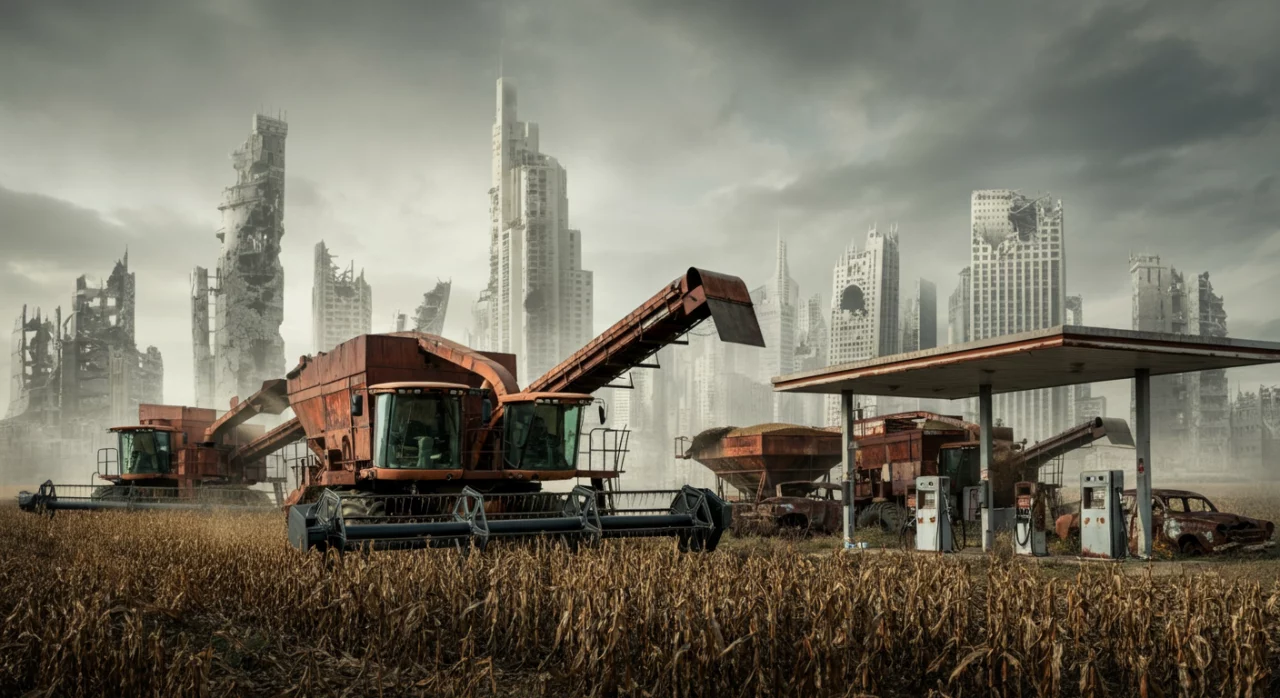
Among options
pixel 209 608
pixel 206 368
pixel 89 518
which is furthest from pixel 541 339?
pixel 209 608

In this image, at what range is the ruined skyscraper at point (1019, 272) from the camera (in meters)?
184

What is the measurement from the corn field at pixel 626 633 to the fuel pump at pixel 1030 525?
277 inches

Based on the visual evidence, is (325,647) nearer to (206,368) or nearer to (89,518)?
(89,518)

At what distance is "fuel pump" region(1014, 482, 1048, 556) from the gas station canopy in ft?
7.85

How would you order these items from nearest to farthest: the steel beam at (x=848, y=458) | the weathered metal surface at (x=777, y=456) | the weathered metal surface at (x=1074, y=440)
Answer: the steel beam at (x=848, y=458) < the weathered metal surface at (x=1074, y=440) < the weathered metal surface at (x=777, y=456)

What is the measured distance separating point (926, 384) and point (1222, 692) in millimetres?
14441

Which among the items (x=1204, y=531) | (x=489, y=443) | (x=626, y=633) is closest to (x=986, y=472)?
(x=1204, y=531)

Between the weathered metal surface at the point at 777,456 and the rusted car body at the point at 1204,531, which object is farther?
the weathered metal surface at the point at 777,456

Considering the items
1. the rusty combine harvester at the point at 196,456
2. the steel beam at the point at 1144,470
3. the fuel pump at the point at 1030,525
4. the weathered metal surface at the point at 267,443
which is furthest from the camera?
the weathered metal surface at the point at 267,443

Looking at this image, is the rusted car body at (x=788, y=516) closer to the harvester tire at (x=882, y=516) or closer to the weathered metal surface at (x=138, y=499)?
the harvester tire at (x=882, y=516)

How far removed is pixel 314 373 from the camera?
21.7 metres

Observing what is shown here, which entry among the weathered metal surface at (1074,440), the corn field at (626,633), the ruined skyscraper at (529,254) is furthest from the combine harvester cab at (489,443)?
the ruined skyscraper at (529,254)

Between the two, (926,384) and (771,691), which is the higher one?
(926,384)

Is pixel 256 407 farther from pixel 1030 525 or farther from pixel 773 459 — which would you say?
pixel 1030 525
